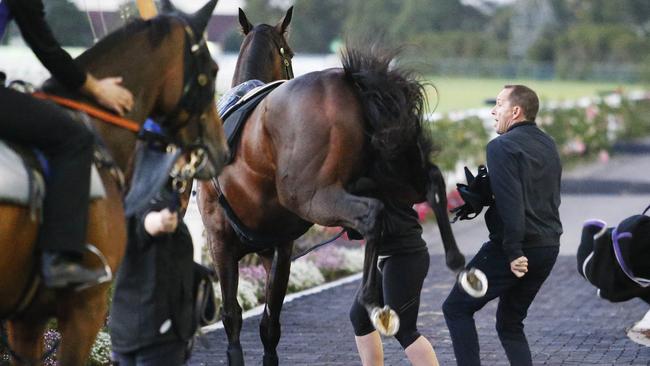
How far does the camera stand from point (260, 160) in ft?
22.8

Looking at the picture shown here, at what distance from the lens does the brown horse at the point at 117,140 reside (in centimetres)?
496

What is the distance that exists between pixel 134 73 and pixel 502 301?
8.19 feet

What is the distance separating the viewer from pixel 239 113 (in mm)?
7148

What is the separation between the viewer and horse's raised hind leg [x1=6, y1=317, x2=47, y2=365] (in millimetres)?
5320

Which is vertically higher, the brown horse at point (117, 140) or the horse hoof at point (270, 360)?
the brown horse at point (117, 140)

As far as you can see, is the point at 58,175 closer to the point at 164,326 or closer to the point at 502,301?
the point at 164,326

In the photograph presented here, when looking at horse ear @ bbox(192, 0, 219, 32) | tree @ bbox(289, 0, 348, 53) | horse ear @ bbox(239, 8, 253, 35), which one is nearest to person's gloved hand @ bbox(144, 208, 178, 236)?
horse ear @ bbox(192, 0, 219, 32)

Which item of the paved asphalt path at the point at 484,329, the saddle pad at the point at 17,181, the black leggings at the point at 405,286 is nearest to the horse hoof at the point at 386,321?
the black leggings at the point at 405,286

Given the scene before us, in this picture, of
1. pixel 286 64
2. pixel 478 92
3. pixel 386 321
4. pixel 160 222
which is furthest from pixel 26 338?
pixel 478 92

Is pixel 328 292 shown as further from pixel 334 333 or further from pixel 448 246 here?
pixel 448 246

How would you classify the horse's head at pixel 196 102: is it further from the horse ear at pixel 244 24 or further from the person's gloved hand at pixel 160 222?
the horse ear at pixel 244 24

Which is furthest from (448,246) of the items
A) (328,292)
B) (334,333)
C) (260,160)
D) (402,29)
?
(402,29)

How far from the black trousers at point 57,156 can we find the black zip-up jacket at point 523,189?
2.35 metres

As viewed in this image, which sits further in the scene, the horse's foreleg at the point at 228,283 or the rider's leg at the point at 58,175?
the horse's foreleg at the point at 228,283
